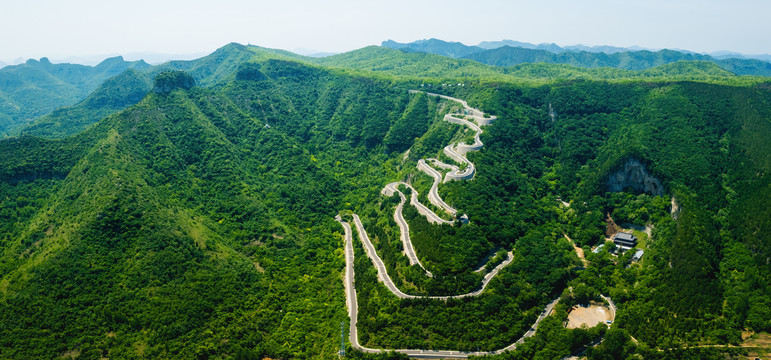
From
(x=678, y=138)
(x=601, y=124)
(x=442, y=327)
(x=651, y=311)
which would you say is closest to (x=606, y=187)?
(x=678, y=138)

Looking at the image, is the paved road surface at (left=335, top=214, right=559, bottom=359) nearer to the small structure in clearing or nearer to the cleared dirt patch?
the cleared dirt patch

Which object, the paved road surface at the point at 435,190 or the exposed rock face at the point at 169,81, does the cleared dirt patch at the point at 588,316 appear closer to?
the paved road surface at the point at 435,190

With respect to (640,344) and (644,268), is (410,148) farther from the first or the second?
(640,344)

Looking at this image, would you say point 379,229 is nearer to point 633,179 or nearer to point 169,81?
point 633,179

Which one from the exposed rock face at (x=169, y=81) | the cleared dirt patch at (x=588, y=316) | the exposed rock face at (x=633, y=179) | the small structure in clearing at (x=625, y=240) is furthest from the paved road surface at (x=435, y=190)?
the exposed rock face at (x=169, y=81)

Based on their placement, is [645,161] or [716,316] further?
[645,161]

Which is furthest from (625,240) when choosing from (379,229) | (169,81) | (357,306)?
(169,81)

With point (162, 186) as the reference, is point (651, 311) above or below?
below

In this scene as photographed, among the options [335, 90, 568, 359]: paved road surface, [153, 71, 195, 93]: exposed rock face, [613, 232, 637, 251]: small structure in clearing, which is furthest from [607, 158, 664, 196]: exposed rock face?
[153, 71, 195, 93]: exposed rock face
